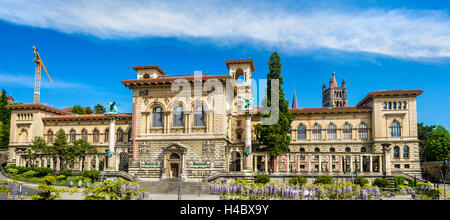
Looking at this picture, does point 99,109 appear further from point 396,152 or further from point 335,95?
point 335,95

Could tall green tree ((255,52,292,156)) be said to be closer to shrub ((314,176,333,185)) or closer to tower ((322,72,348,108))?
→ shrub ((314,176,333,185))

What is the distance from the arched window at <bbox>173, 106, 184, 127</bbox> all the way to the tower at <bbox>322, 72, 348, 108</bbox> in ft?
296

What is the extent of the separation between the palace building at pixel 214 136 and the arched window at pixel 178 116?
130 millimetres

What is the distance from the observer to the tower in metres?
131

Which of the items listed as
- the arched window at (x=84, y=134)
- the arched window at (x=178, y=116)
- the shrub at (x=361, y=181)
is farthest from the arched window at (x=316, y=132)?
the arched window at (x=84, y=134)

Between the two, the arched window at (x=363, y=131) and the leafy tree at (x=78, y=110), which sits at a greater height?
the leafy tree at (x=78, y=110)

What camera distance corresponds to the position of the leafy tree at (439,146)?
6209 centimetres

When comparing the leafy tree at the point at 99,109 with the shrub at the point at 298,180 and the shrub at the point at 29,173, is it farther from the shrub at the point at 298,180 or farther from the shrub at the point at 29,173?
the shrub at the point at 298,180

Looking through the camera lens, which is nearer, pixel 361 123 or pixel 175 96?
pixel 175 96

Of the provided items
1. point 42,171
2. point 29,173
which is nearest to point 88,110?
point 42,171
